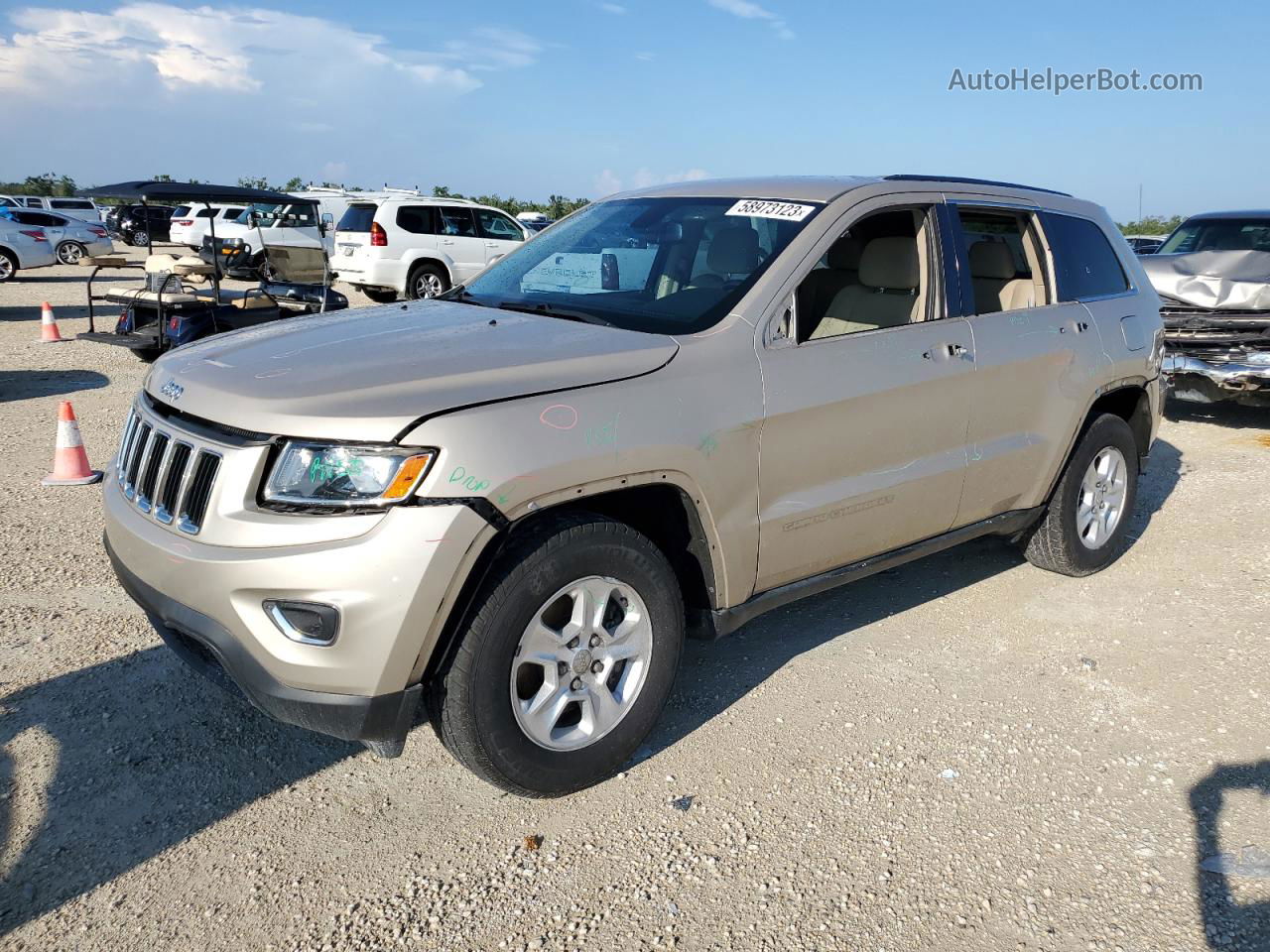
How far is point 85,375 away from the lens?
9984mm

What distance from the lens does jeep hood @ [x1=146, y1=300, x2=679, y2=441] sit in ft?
8.56

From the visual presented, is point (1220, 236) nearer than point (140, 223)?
Yes

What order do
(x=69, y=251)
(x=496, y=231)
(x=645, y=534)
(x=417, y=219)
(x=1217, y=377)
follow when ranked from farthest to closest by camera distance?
(x=69, y=251)
(x=496, y=231)
(x=417, y=219)
(x=1217, y=377)
(x=645, y=534)

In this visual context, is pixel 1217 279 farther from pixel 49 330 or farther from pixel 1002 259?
pixel 49 330

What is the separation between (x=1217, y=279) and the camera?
8594mm

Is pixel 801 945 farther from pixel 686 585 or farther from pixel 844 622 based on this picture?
pixel 844 622

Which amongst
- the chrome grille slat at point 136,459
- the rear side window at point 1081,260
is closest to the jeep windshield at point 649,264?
the chrome grille slat at point 136,459

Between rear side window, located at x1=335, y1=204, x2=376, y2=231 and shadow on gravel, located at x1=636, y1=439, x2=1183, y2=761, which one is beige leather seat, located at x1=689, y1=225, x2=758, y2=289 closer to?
shadow on gravel, located at x1=636, y1=439, x2=1183, y2=761

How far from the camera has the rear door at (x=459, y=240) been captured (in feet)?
54.2

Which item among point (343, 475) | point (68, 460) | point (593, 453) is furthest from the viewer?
point (68, 460)

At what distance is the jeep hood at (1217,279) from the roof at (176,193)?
28.0 feet

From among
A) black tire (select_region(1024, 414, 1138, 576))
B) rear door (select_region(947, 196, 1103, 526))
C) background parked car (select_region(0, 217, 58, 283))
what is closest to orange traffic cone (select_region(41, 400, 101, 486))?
rear door (select_region(947, 196, 1103, 526))

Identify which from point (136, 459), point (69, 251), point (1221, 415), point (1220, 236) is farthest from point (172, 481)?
point (69, 251)

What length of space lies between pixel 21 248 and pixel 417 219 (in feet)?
33.6
